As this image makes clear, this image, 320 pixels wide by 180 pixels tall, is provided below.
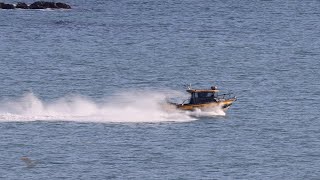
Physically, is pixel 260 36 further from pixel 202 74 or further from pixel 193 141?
pixel 193 141

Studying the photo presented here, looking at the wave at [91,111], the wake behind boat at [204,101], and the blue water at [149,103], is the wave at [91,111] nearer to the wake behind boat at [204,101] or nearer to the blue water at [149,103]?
the blue water at [149,103]

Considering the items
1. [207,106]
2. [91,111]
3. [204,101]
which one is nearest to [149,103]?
[91,111]

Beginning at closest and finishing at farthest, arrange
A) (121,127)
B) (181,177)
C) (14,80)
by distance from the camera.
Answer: (181,177)
(121,127)
(14,80)

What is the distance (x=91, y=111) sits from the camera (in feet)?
387

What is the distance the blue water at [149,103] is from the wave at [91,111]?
10cm

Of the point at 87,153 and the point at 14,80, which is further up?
the point at 14,80

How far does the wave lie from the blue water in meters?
0.10

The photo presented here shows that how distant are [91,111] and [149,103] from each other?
5.26 m

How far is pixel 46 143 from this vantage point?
106 meters

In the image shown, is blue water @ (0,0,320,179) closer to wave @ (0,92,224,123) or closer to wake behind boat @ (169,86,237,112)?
wave @ (0,92,224,123)

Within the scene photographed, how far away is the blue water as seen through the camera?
99750mm

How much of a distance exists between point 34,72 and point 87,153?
42.2 m

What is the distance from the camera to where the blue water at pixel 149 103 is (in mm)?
99750

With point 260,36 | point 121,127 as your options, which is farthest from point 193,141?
point 260,36
